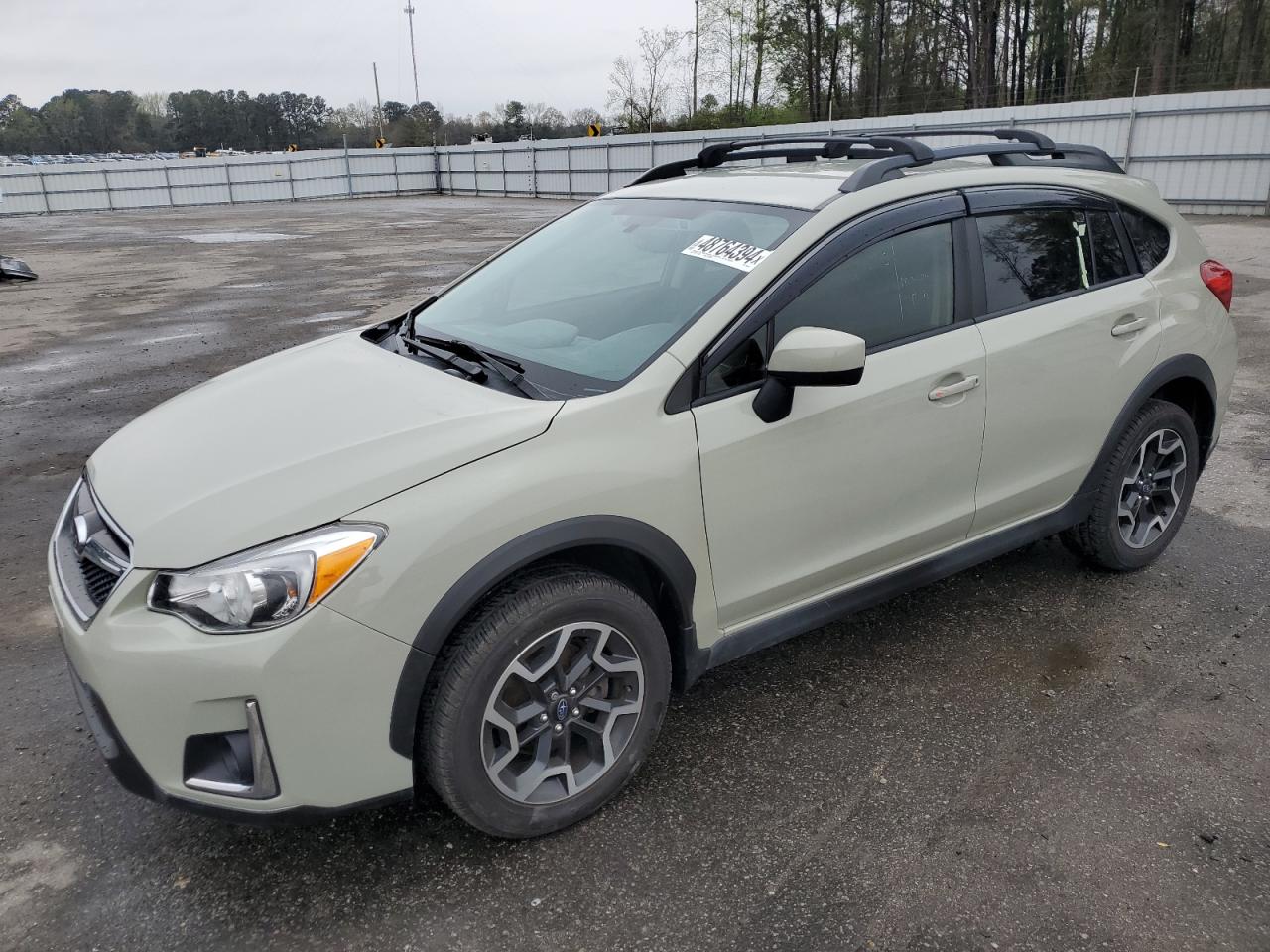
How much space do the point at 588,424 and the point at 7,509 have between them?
416cm

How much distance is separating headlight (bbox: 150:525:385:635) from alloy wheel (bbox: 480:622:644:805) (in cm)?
50

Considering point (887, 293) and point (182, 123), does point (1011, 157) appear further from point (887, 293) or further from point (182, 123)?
point (182, 123)

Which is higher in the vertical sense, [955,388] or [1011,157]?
[1011,157]

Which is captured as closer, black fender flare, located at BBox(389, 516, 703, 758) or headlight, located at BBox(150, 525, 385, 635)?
headlight, located at BBox(150, 525, 385, 635)

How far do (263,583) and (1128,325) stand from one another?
10.5 feet

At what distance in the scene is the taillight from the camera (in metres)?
4.03

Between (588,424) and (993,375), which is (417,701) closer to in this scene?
(588,424)

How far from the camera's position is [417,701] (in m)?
2.28

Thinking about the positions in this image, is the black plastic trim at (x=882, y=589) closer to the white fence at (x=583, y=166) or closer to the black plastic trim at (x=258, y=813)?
the black plastic trim at (x=258, y=813)

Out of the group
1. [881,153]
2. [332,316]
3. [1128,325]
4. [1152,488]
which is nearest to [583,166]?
[332,316]

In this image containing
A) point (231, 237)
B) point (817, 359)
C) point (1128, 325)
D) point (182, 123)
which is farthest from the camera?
point (182, 123)

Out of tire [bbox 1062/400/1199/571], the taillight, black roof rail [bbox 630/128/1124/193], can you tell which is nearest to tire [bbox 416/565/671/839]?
black roof rail [bbox 630/128/1124/193]

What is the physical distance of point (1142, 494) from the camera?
13.2 feet

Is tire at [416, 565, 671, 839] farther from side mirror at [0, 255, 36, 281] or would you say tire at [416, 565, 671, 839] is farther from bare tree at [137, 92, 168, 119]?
bare tree at [137, 92, 168, 119]
